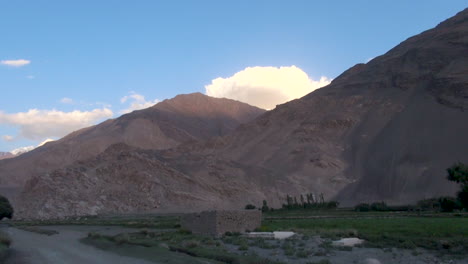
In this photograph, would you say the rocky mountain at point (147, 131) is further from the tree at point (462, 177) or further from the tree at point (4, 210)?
the tree at point (462, 177)

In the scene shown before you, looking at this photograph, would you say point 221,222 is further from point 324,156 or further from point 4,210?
point 324,156

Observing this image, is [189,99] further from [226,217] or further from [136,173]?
[226,217]

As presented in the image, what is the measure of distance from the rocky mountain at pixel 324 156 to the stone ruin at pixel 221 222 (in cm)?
4594

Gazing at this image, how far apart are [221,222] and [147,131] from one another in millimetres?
112978

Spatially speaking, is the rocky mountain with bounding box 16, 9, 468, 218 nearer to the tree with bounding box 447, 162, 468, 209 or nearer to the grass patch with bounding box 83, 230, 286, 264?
the tree with bounding box 447, 162, 468, 209

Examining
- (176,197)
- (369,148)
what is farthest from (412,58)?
(176,197)

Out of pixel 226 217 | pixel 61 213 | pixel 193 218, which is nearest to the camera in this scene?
pixel 226 217

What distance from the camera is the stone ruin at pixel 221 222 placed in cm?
3331

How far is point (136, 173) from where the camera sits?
91188 millimetres

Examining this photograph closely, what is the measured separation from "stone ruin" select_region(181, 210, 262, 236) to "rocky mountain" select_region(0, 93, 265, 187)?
95002 millimetres

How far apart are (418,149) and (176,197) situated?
38947mm

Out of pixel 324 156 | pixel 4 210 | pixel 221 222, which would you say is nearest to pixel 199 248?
pixel 221 222

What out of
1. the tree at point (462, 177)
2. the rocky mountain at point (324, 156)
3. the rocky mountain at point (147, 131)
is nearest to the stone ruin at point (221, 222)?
the tree at point (462, 177)

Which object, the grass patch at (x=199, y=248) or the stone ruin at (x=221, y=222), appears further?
the stone ruin at (x=221, y=222)
